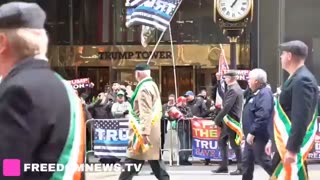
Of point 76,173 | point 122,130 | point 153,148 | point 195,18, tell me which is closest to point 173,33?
point 195,18

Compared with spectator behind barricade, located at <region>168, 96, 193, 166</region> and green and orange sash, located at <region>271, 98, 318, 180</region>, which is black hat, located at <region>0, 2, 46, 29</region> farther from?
spectator behind barricade, located at <region>168, 96, 193, 166</region>

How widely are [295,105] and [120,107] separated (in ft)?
26.1

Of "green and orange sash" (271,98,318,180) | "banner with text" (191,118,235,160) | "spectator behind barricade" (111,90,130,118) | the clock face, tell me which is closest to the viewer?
"green and orange sash" (271,98,318,180)

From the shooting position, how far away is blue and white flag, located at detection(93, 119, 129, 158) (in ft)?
40.5

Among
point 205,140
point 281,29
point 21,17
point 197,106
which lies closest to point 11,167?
point 21,17

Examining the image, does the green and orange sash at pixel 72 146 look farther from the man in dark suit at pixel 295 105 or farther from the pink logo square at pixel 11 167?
the man in dark suit at pixel 295 105

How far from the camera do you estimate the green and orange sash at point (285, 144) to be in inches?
233

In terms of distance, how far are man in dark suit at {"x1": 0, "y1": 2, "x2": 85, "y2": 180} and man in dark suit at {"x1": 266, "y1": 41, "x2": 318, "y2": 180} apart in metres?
3.27

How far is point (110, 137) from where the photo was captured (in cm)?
1252

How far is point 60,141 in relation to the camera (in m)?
2.65

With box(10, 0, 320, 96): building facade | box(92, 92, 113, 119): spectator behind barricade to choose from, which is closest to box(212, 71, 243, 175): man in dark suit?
box(92, 92, 113, 119): spectator behind barricade

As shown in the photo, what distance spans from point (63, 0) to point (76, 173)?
20.1 meters

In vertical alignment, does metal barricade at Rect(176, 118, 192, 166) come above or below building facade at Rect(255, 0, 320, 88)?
below

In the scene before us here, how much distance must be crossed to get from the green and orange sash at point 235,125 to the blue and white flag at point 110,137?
1.94 m
